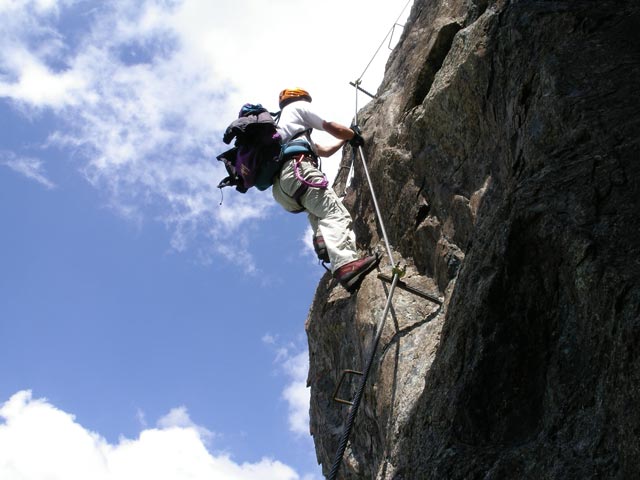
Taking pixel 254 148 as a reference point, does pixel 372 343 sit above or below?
below

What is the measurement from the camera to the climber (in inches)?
309

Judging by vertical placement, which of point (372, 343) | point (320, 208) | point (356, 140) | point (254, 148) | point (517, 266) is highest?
point (356, 140)

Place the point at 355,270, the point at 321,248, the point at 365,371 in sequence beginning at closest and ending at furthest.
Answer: the point at 365,371, the point at 355,270, the point at 321,248

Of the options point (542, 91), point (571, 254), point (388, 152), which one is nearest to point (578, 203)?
point (571, 254)

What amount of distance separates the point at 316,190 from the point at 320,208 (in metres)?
0.22

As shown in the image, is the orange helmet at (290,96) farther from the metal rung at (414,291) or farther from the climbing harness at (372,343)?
the metal rung at (414,291)

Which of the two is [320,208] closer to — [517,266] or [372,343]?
[372,343]

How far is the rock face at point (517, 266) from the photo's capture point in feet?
13.0

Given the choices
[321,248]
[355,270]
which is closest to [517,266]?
[355,270]

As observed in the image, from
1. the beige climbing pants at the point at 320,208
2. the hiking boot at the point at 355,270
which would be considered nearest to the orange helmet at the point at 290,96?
the beige climbing pants at the point at 320,208

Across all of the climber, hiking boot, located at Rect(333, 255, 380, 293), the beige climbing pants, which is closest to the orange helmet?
the climber

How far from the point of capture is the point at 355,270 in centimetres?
771

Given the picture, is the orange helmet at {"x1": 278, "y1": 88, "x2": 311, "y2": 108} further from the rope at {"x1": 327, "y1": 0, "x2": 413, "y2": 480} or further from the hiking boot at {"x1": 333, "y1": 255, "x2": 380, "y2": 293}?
the hiking boot at {"x1": 333, "y1": 255, "x2": 380, "y2": 293}

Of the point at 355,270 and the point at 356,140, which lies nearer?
the point at 355,270
